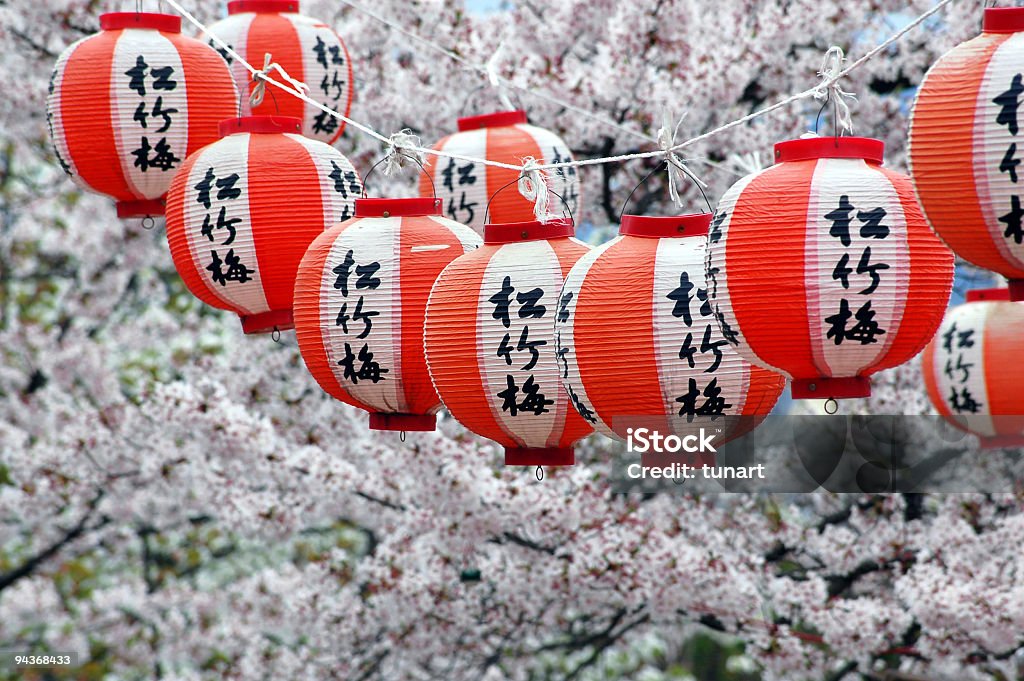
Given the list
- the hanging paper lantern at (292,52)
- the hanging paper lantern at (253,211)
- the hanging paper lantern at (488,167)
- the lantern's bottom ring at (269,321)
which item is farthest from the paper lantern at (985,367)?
the lantern's bottom ring at (269,321)

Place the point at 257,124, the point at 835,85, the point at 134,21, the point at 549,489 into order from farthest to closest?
the point at 549,489, the point at 134,21, the point at 257,124, the point at 835,85

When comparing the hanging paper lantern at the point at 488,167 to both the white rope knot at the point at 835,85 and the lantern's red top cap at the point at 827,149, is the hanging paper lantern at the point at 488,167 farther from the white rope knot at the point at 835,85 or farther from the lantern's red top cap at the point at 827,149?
the lantern's red top cap at the point at 827,149

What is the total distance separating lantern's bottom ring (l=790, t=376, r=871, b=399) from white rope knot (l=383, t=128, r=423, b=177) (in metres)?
1.56

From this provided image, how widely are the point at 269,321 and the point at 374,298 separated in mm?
757

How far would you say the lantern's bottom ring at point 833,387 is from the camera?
11.5 feet

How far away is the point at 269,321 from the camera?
489 cm

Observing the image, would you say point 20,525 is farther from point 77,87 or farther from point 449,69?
point 77,87

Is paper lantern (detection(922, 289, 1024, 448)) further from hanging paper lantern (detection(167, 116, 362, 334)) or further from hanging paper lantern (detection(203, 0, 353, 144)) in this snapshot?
hanging paper lantern (detection(167, 116, 362, 334))

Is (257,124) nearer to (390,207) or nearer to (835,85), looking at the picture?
(390,207)

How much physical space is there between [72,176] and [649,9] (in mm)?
3929

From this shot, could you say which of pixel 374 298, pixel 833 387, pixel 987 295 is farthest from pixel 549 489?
pixel 833 387

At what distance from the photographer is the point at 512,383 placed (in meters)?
3.97

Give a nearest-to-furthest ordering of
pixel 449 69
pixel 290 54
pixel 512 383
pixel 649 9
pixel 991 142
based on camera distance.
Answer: pixel 991 142
pixel 512 383
pixel 290 54
pixel 649 9
pixel 449 69

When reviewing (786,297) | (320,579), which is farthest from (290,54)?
(320,579)
